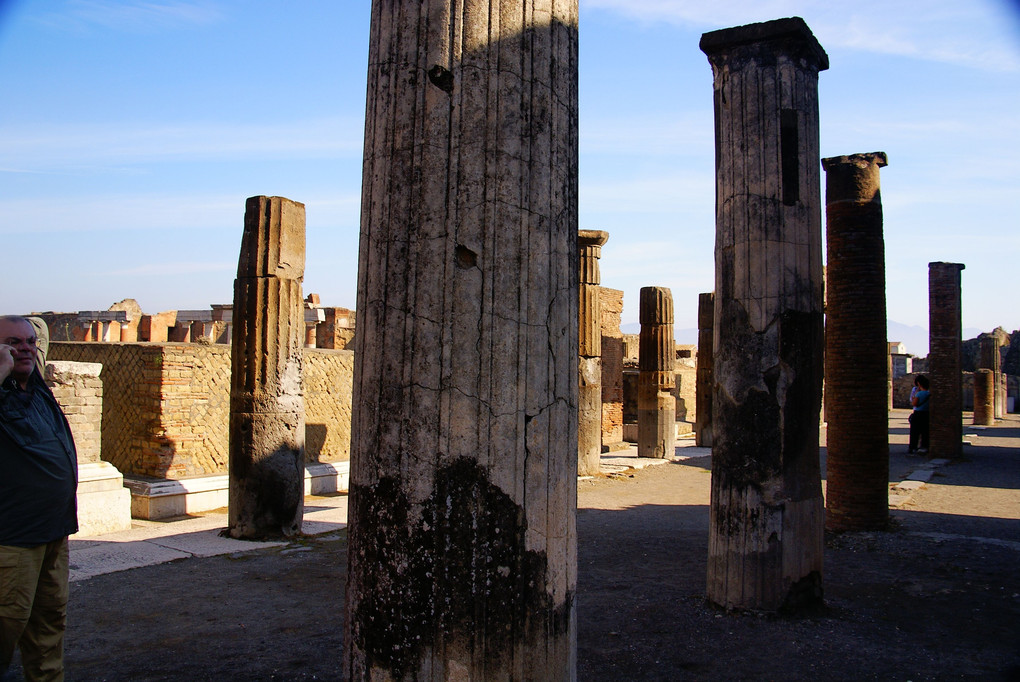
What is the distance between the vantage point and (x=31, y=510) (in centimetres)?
302

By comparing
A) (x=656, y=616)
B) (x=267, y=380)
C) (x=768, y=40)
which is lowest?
(x=656, y=616)

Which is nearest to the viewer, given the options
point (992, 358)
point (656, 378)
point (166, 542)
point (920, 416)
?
point (166, 542)

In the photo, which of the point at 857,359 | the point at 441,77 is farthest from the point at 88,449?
the point at 857,359

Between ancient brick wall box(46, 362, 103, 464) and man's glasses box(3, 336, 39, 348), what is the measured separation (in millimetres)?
4796

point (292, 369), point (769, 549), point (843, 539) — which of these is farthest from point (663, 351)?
point (769, 549)

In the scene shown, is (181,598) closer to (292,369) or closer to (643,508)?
(292,369)

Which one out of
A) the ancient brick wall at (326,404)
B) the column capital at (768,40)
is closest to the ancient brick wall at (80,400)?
the ancient brick wall at (326,404)

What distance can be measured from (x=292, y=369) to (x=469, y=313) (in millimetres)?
6294

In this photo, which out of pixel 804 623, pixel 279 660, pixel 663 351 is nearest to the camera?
pixel 279 660

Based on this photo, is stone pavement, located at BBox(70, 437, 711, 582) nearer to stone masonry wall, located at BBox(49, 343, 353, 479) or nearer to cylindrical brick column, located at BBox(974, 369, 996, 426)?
stone masonry wall, located at BBox(49, 343, 353, 479)

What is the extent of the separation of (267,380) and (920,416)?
12.8 meters

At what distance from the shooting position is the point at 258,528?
7375 mm

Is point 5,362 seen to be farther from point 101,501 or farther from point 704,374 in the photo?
point 704,374

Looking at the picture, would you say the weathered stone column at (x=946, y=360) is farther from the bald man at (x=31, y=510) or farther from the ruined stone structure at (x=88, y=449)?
the bald man at (x=31, y=510)
